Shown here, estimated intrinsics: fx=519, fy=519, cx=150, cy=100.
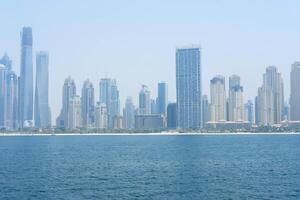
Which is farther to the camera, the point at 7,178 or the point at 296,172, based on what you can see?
the point at 296,172

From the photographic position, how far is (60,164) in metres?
101

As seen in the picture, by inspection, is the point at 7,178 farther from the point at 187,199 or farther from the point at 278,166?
the point at 278,166

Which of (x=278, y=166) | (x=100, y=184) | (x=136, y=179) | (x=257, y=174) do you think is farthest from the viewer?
(x=278, y=166)

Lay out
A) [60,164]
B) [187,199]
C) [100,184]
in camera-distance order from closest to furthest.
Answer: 1. [187,199]
2. [100,184]
3. [60,164]

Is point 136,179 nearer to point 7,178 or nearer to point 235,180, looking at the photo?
point 235,180

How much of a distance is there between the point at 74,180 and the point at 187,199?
21576mm

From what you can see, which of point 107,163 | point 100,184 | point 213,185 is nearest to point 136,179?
point 100,184

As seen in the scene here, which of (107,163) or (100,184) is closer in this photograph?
(100,184)

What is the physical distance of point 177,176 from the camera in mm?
78938

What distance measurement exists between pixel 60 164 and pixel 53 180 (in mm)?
25674

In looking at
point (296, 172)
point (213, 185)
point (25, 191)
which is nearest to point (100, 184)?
point (25, 191)

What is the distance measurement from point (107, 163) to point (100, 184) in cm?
3118

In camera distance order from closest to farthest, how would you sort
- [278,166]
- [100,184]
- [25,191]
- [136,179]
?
[25,191] < [100,184] < [136,179] < [278,166]

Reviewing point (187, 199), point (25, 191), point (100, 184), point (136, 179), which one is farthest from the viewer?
point (136, 179)
